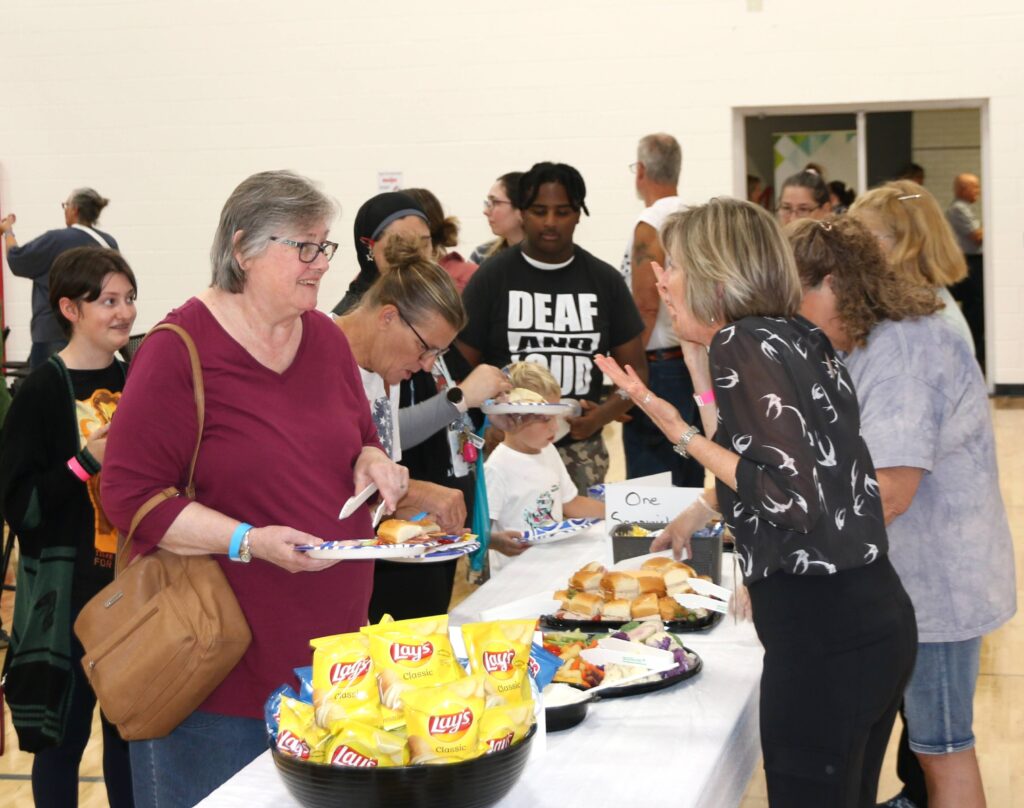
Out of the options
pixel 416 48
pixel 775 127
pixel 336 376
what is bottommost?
pixel 336 376

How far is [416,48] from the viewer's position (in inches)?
389

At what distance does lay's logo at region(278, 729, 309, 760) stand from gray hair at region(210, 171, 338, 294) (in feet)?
2.55

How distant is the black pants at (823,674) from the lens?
5.84 feet

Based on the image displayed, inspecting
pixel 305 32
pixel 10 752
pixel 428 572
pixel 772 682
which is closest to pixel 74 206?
pixel 305 32

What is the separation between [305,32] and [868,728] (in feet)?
29.6

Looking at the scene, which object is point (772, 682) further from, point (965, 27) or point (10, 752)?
point (965, 27)

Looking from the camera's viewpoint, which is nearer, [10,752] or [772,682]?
[772,682]

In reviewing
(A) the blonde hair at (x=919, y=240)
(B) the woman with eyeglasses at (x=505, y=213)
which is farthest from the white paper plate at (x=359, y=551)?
(B) the woman with eyeglasses at (x=505, y=213)

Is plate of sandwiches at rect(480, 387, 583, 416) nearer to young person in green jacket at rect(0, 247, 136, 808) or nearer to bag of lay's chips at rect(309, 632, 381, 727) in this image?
young person in green jacket at rect(0, 247, 136, 808)

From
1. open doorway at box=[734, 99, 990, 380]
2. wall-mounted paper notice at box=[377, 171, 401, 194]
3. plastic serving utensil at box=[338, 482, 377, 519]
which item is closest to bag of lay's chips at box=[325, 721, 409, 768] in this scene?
plastic serving utensil at box=[338, 482, 377, 519]

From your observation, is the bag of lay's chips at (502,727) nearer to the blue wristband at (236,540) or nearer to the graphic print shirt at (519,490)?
the blue wristband at (236,540)

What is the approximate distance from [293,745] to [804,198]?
13.2 ft

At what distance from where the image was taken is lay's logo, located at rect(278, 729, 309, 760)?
1502 mm

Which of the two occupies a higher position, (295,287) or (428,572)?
(295,287)
